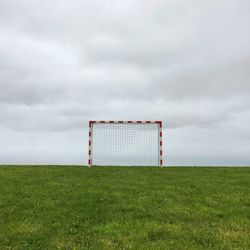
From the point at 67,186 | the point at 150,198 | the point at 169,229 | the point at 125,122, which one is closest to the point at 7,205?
the point at 67,186

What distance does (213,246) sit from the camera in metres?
9.52

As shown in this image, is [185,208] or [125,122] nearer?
[185,208]

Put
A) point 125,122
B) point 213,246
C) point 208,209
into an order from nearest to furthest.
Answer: point 213,246, point 208,209, point 125,122

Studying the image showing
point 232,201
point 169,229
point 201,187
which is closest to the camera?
point 169,229

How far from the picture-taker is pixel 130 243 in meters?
9.61

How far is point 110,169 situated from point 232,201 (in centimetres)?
1014

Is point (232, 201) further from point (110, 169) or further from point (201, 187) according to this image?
point (110, 169)

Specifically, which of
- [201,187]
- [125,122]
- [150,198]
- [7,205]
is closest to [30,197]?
[7,205]

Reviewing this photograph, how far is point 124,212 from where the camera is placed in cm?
1256

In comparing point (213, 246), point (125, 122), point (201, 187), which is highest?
point (125, 122)

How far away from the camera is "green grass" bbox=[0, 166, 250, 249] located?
9938mm

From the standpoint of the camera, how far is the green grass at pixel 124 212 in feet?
32.6

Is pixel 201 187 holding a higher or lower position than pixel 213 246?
higher

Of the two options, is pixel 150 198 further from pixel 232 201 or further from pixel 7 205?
pixel 7 205
